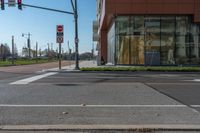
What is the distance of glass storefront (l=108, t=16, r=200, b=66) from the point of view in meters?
41.1

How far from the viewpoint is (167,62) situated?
41.5 meters

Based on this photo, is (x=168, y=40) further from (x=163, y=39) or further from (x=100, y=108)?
(x=100, y=108)

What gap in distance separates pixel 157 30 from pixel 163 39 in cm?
118

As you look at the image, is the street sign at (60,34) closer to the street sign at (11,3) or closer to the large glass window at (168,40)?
the street sign at (11,3)

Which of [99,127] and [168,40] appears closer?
[99,127]

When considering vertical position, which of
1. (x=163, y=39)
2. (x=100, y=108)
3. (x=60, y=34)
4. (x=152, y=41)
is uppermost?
(x=60, y=34)

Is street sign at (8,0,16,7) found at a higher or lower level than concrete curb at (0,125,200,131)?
higher

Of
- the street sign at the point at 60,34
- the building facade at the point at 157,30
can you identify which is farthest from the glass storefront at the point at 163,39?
the street sign at the point at 60,34

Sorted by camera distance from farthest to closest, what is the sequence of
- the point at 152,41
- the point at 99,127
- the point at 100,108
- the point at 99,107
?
the point at 152,41, the point at 99,107, the point at 100,108, the point at 99,127

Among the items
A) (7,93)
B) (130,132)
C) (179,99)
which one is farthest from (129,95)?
(130,132)

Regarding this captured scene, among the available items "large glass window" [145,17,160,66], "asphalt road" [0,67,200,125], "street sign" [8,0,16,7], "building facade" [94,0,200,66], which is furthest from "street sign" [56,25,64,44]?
"asphalt road" [0,67,200,125]

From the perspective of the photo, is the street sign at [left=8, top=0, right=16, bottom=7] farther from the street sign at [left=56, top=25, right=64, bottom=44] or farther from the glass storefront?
the glass storefront

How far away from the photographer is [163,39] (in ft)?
135

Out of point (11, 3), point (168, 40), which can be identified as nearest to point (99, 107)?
point (11, 3)
